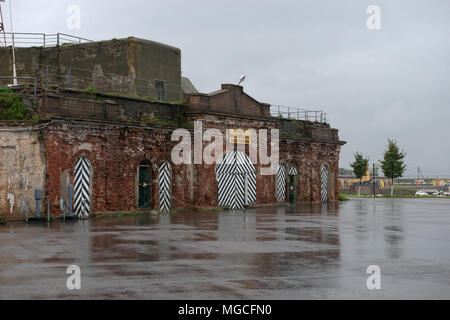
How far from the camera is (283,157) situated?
36969 millimetres

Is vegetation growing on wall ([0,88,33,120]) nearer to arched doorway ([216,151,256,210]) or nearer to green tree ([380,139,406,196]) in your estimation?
arched doorway ([216,151,256,210])

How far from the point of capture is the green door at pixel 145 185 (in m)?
28.1

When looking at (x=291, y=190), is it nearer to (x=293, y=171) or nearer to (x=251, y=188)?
(x=293, y=171)

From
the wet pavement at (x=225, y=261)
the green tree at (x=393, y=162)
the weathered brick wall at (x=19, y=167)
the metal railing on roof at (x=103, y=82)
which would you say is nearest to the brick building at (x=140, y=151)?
the weathered brick wall at (x=19, y=167)

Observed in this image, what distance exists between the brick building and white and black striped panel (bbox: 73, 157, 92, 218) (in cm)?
4

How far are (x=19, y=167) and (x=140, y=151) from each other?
619 cm

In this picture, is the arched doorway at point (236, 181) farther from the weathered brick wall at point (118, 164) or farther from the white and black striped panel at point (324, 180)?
the white and black striped panel at point (324, 180)

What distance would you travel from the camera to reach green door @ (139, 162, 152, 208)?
28141 millimetres

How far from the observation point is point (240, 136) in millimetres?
32531

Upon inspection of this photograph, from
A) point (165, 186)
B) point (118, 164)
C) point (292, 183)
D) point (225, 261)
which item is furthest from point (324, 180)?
point (225, 261)

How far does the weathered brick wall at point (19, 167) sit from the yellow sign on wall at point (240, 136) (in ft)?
37.7

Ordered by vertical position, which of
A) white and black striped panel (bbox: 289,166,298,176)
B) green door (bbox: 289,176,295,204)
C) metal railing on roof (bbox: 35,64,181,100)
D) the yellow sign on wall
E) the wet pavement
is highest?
metal railing on roof (bbox: 35,64,181,100)

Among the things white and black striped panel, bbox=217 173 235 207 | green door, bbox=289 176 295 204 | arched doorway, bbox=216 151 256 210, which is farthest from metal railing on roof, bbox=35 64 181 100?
green door, bbox=289 176 295 204
